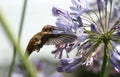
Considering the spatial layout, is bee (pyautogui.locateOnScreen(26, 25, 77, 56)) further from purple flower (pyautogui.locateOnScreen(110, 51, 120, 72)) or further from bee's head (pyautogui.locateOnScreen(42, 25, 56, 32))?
purple flower (pyautogui.locateOnScreen(110, 51, 120, 72))

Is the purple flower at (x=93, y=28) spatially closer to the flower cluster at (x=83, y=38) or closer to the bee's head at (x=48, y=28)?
the flower cluster at (x=83, y=38)

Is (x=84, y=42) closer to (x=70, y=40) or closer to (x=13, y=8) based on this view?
(x=70, y=40)

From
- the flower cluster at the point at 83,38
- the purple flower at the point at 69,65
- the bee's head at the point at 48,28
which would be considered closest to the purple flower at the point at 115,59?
the flower cluster at the point at 83,38

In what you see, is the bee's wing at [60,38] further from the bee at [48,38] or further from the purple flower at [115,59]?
the purple flower at [115,59]

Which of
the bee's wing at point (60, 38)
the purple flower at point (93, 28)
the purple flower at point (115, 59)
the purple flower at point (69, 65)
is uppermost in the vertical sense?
the purple flower at point (93, 28)

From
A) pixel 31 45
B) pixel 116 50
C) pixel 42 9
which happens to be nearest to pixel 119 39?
pixel 116 50

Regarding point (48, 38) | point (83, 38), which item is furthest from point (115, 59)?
point (48, 38)

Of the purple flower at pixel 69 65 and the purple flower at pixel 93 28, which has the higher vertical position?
the purple flower at pixel 93 28

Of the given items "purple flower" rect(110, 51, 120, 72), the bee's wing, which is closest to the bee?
the bee's wing
